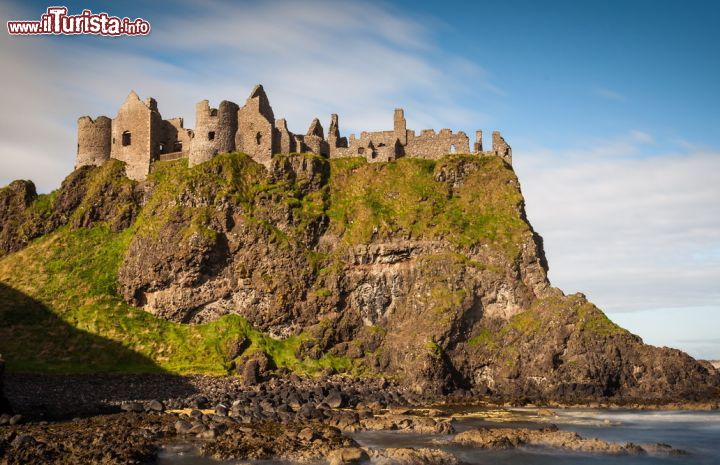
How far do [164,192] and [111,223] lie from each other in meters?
7.74

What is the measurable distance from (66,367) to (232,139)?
2920 cm

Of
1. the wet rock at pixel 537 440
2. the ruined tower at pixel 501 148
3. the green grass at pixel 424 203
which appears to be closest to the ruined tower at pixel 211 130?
the green grass at pixel 424 203

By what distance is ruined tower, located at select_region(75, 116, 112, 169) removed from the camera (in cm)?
7812

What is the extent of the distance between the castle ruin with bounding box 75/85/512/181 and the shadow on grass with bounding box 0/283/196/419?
20151 mm

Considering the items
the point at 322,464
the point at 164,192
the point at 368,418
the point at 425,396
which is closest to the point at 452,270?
the point at 425,396

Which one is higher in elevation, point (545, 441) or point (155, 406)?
point (155, 406)

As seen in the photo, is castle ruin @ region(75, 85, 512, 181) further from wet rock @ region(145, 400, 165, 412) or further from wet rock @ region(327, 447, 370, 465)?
wet rock @ region(327, 447, 370, 465)

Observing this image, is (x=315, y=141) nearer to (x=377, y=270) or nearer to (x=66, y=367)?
(x=377, y=270)

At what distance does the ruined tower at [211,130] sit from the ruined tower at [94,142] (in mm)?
12024

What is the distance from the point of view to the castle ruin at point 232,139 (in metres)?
73.2

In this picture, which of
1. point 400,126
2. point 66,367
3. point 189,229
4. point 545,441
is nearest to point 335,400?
point 545,441

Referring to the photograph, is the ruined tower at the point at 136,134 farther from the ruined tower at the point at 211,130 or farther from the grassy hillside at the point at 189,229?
the ruined tower at the point at 211,130

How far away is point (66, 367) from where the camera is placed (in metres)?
56.5

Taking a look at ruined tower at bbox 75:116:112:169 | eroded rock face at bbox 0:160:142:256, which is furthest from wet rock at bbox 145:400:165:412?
ruined tower at bbox 75:116:112:169
